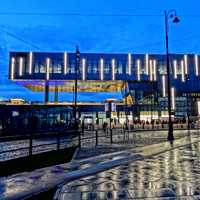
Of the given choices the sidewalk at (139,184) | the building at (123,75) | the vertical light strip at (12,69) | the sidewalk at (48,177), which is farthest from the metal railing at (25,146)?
the vertical light strip at (12,69)

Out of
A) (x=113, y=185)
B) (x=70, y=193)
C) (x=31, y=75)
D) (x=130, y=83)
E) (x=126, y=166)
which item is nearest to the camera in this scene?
(x=70, y=193)

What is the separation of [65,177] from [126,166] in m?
2.97

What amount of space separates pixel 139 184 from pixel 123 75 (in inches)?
3087

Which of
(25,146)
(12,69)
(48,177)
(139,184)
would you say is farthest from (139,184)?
(12,69)

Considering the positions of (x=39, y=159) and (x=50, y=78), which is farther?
(x=50, y=78)

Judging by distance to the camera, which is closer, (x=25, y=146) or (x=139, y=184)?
(x=139, y=184)

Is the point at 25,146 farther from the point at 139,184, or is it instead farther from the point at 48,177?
the point at 139,184

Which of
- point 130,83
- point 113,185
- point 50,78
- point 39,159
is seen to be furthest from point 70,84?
point 113,185

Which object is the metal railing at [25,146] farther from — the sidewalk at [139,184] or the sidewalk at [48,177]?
the sidewalk at [139,184]

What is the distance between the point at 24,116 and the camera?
36.7 m

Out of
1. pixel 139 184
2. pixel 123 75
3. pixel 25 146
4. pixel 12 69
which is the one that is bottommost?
pixel 139 184

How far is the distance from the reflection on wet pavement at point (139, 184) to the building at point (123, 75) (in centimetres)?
6898

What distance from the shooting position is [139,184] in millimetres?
8750

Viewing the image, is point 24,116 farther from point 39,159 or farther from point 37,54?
point 37,54
